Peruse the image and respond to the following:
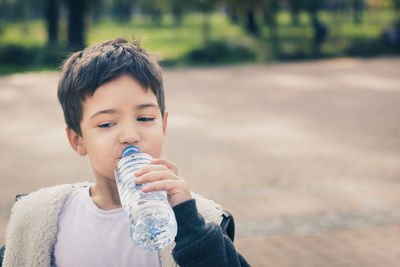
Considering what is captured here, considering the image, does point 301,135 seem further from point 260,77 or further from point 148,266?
point 260,77

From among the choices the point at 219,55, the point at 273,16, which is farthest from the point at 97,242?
the point at 273,16

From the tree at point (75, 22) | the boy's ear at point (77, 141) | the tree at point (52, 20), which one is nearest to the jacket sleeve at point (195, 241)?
the boy's ear at point (77, 141)

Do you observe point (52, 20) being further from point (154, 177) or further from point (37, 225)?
point (154, 177)

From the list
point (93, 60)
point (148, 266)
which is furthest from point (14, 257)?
point (93, 60)

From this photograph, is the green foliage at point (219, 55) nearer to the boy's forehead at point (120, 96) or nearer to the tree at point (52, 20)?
the tree at point (52, 20)

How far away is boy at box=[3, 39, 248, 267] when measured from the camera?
1573 mm

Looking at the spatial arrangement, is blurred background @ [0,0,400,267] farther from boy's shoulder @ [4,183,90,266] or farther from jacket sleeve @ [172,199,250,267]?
jacket sleeve @ [172,199,250,267]

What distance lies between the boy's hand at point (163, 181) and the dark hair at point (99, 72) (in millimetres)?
332

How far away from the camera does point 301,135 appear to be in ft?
31.9

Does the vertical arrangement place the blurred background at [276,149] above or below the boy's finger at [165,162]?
below

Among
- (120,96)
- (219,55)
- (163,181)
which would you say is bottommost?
(219,55)

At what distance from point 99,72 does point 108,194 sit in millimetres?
447

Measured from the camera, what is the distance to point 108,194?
1.87m

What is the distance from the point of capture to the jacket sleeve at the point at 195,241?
1.54 meters
